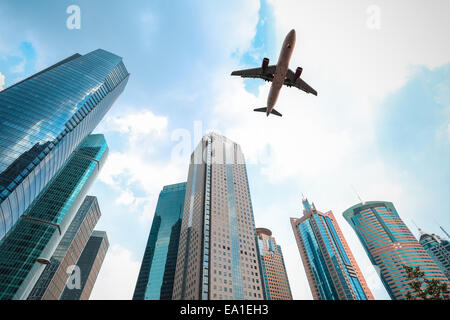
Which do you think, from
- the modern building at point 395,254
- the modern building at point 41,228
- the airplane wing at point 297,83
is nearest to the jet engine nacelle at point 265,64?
the airplane wing at point 297,83

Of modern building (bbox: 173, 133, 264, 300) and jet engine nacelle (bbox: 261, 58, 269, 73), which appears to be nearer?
jet engine nacelle (bbox: 261, 58, 269, 73)

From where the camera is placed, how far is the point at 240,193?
133 metres

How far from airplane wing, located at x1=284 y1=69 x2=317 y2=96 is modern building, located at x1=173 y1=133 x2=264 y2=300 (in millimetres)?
73557

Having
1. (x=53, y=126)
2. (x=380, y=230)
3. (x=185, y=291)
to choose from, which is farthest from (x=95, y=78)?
(x=380, y=230)

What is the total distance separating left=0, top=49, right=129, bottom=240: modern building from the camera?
7956 centimetres

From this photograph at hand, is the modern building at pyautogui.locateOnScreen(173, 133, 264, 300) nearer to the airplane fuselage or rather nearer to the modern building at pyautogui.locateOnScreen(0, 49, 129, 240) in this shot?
the modern building at pyautogui.locateOnScreen(0, 49, 129, 240)

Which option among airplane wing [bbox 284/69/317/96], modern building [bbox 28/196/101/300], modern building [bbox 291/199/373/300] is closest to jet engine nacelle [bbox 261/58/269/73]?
airplane wing [bbox 284/69/317/96]

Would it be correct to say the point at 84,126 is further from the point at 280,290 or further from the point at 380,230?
the point at 380,230

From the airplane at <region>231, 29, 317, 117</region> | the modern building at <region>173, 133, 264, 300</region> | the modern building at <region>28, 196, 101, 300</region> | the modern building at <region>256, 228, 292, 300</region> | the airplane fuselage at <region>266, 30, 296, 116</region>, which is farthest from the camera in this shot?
the modern building at <region>256, 228, 292, 300</region>

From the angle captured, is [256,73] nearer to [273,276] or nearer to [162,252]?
[162,252]

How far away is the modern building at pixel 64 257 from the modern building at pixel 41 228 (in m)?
13.9

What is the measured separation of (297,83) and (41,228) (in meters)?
150
